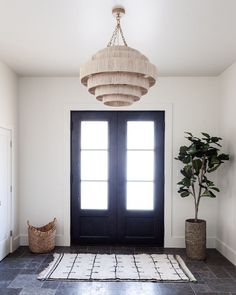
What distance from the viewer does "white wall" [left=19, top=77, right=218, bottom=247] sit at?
5129 mm

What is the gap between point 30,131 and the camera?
17.1ft

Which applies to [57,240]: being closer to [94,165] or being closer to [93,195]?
[93,195]

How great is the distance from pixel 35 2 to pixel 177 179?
3.45 m

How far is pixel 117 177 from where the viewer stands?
518 centimetres

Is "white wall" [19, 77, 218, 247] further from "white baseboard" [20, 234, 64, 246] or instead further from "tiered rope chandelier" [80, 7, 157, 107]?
"tiered rope chandelier" [80, 7, 157, 107]

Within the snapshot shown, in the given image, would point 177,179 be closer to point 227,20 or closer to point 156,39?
point 156,39

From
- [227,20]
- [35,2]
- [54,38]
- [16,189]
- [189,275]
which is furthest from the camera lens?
[16,189]

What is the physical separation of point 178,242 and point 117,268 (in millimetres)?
1440

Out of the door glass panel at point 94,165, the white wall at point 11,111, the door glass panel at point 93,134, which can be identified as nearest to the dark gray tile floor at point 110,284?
the white wall at point 11,111

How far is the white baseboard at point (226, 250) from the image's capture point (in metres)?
4.36

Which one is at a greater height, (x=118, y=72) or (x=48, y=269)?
(x=118, y=72)

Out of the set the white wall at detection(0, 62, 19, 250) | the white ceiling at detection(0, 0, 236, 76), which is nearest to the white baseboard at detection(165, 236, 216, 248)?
the white wall at detection(0, 62, 19, 250)

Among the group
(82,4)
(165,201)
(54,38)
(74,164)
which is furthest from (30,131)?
(82,4)

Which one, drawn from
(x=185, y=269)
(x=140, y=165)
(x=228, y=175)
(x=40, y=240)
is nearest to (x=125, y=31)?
(x=140, y=165)
